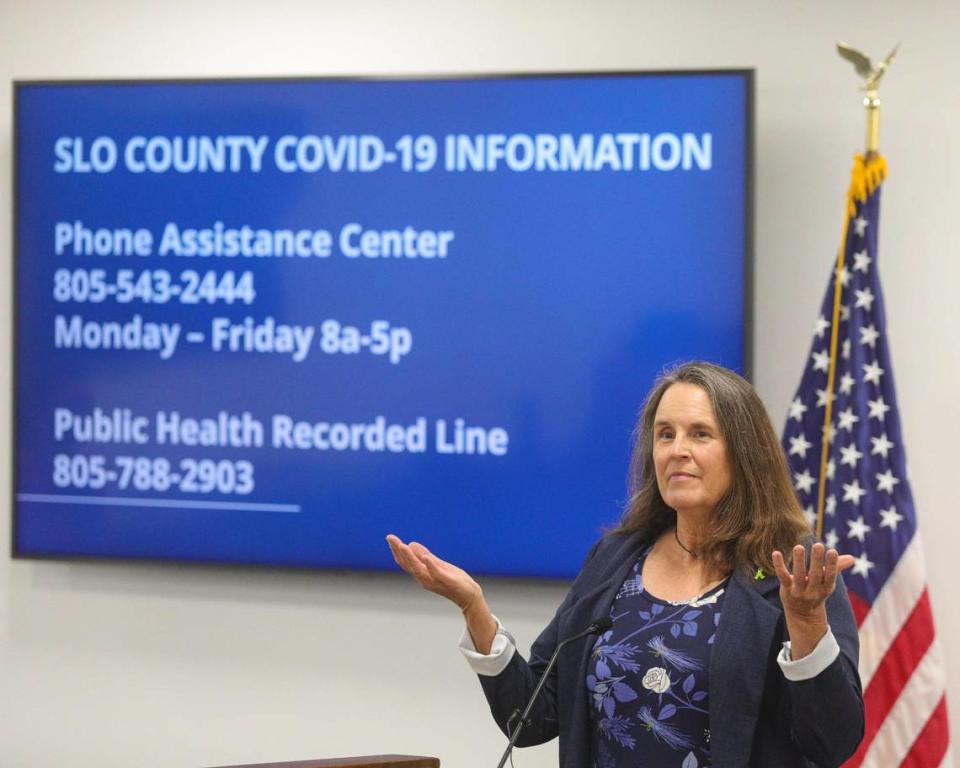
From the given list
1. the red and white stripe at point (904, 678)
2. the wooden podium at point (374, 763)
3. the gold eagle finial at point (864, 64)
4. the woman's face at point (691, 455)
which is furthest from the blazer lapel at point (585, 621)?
the gold eagle finial at point (864, 64)

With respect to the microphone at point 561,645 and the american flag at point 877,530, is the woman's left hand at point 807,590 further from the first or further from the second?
the american flag at point 877,530

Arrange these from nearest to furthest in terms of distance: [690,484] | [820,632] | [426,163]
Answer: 1. [820,632]
2. [690,484]
3. [426,163]

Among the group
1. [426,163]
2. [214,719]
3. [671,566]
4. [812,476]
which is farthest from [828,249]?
[214,719]

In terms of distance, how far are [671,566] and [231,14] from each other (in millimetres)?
2429

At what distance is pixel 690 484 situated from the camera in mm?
1880

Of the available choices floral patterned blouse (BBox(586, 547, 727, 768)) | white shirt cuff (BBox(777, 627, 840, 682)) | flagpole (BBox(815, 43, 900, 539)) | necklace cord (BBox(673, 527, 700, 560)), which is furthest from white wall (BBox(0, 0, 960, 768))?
white shirt cuff (BBox(777, 627, 840, 682))

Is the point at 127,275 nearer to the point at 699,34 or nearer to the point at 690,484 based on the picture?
the point at 699,34

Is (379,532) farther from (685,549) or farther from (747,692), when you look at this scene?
(747,692)

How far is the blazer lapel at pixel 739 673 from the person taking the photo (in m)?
1.72

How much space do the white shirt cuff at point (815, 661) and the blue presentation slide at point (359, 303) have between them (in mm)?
1634

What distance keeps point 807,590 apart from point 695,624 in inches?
10.8

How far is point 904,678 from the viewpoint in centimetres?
311

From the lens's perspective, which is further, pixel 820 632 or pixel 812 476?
pixel 812 476

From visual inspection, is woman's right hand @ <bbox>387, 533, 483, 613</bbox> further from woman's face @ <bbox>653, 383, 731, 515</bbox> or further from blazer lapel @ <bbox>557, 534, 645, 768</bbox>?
woman's face @ <bbox>653, 383, 731, 515</bbox>
